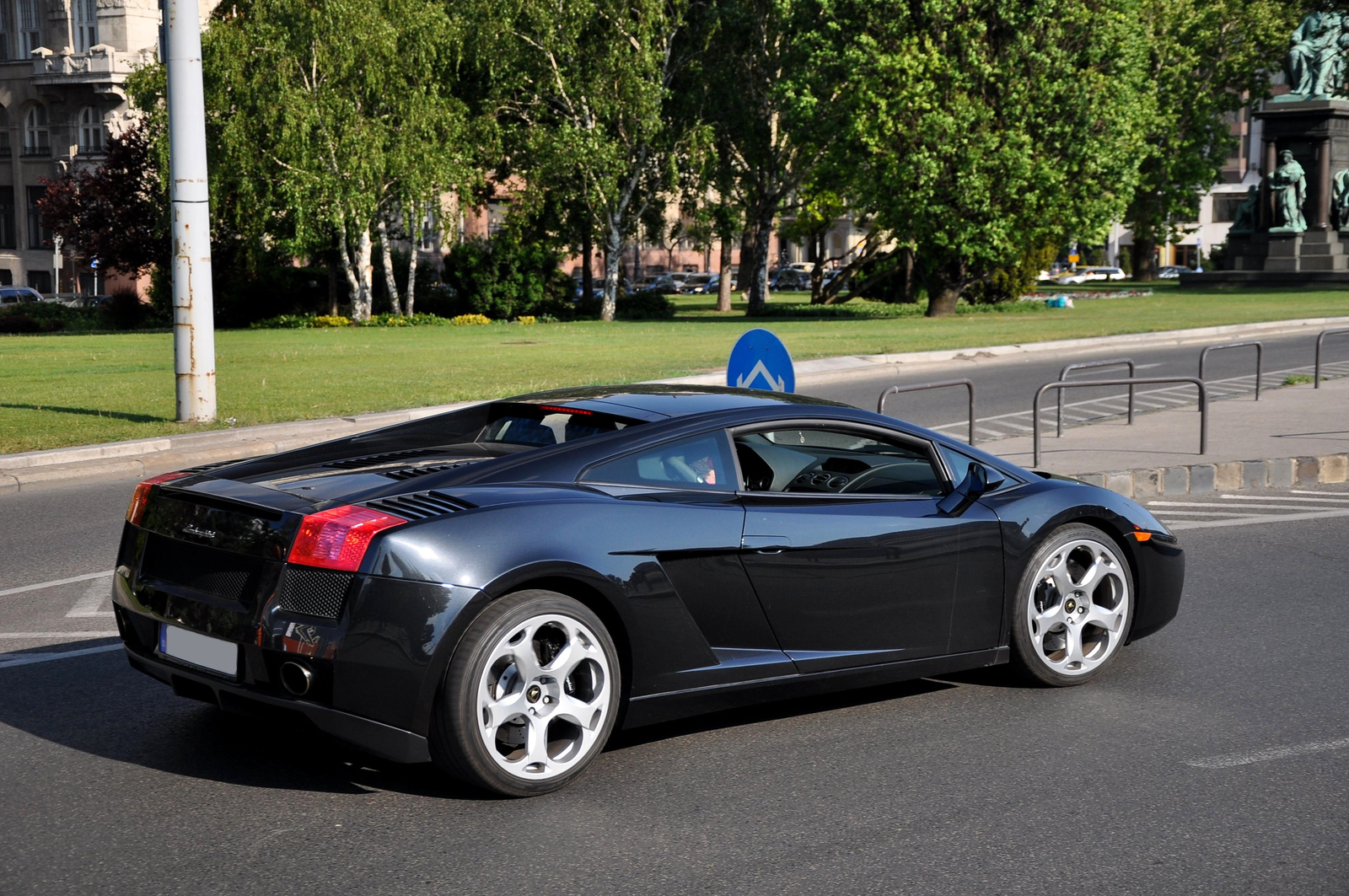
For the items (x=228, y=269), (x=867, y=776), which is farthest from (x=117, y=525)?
Result: (x=228, y=269)

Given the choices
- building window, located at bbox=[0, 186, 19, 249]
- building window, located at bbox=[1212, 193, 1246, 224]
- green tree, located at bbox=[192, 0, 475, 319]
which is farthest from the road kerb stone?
building window, located at bbox=[1212, 193, 1246, 224]

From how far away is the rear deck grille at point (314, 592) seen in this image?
13.8 feet

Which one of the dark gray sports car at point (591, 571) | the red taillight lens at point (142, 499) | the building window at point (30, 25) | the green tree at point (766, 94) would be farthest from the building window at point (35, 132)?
the dark gray sports car at point (591, 571)

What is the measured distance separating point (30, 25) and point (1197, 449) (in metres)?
67.8

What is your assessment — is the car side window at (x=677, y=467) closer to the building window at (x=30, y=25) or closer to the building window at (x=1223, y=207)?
the building window at (x=30, y=25)

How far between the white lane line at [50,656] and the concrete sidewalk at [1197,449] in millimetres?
7072

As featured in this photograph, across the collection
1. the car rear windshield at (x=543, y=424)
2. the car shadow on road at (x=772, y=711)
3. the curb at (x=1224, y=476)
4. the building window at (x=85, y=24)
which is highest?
the building window at (x=85, y=24)

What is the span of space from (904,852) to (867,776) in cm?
68

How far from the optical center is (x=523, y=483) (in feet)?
15.3

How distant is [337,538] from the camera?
167 inches

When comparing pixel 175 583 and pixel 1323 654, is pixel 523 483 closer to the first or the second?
pixel 175 583

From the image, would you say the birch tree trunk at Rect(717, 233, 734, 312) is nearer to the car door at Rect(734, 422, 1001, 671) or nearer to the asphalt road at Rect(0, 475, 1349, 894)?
the car door at Rect(734, 422, 1001, 671)

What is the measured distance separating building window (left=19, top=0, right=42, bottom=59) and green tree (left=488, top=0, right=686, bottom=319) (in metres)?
34.1

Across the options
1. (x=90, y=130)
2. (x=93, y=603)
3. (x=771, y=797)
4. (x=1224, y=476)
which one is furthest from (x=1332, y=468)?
(x=90, y=130)
